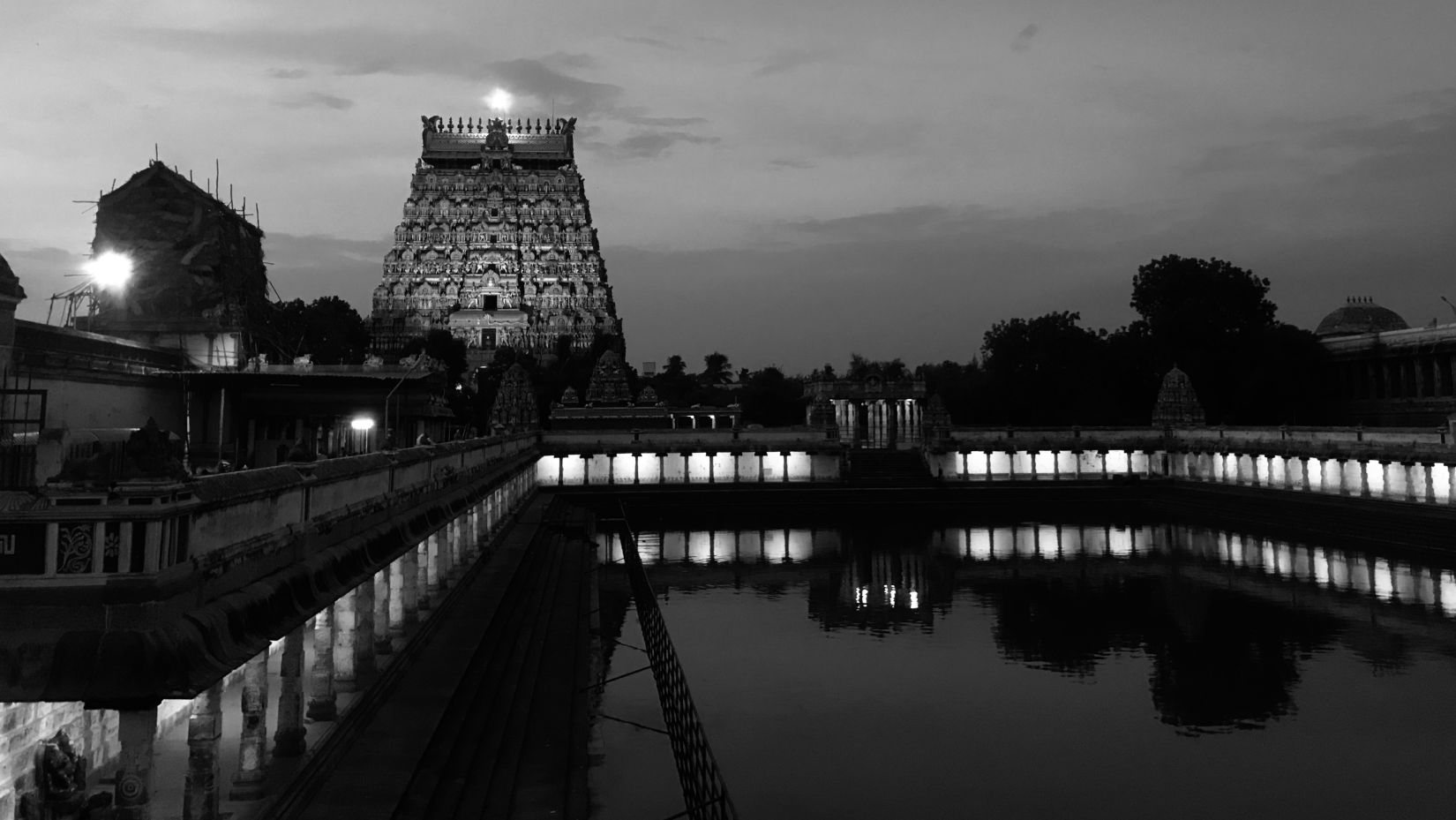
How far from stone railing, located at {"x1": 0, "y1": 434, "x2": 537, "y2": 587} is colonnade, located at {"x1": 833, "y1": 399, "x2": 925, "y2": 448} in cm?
5777

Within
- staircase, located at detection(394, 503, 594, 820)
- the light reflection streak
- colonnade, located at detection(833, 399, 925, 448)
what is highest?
colonnade, located at detection(833, 399, 925, 448)

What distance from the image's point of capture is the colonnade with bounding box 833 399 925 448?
6612 centimetres

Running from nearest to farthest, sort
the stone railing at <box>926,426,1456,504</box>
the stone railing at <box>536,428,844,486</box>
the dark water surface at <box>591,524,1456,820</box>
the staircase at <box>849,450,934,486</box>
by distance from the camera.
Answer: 1. the dark water surface at <box>591,524,1456,820</box>
2. the stone railing at <box>926,426,1456,504</box>
3. the staircase at <box>849,450,934,486</box>
4. the stone railing at <box>536,428,844,486</box>

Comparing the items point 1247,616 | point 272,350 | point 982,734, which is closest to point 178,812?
point 982,734

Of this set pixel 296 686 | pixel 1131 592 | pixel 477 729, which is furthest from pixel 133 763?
pixel 1131 592

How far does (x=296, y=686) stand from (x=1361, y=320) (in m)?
89.7

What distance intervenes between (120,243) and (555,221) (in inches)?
2402

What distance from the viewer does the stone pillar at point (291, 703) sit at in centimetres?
912

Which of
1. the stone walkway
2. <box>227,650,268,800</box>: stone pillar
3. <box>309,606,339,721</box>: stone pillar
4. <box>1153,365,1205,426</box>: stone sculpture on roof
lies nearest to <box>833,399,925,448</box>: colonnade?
<box>1153,365,1205,426</box>: stone sculpture on roof

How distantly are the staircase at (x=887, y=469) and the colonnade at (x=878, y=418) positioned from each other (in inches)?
369

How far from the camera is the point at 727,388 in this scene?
11256 centimetres

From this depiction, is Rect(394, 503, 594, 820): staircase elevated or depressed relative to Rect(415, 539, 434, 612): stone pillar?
depressed

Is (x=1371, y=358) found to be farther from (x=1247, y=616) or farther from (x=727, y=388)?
(x=727, y=388)

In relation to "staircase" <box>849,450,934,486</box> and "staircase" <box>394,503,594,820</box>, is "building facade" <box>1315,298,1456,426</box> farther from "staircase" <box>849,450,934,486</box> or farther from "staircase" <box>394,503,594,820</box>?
"staircase" <box>394,503,594,820</box>
